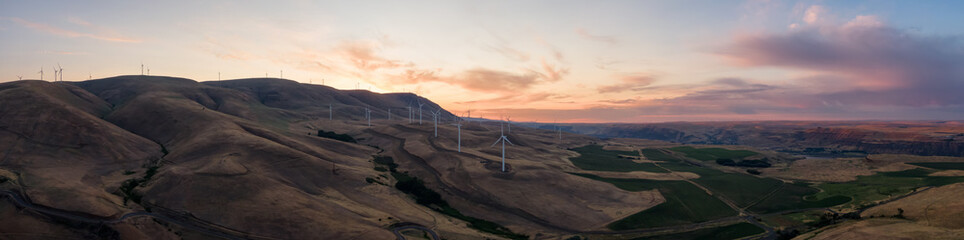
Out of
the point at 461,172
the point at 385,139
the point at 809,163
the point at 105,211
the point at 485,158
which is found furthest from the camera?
the point at 385,139

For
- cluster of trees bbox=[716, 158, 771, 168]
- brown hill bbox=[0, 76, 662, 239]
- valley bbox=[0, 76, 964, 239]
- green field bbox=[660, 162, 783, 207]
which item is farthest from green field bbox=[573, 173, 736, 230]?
cluster of trees bbox=[716, 158, 771, 168]

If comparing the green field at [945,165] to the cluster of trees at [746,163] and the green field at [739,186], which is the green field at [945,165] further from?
the green field at [739,186]

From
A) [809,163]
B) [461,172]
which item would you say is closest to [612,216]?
[461,172]

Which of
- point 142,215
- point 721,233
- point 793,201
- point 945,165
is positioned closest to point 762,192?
point 793,201

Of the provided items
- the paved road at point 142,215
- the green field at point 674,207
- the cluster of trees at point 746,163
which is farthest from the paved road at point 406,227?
the cluster of trees at point 746,163

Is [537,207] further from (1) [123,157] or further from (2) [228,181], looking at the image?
(1) [123,157]

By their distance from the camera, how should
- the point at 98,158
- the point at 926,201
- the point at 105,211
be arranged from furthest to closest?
1. the point at 98,158
2. the point at 926,201
3. the point at 105,211

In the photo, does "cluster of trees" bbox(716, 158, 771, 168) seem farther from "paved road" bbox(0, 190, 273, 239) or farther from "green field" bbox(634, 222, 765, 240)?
"paved road" bbox(0, 190, 273, 239)
